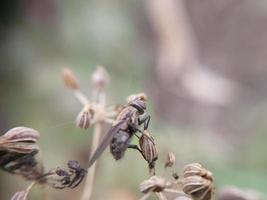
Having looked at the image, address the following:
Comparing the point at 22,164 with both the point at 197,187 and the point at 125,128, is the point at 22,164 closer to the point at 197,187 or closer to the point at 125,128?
the point at 125,128

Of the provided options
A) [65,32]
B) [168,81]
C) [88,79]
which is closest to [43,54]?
[65,32]

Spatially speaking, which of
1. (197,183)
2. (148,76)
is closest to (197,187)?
(197,183)

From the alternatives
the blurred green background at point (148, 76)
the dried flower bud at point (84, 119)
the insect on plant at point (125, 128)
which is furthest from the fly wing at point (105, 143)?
the blurred green background at point (148, 76)

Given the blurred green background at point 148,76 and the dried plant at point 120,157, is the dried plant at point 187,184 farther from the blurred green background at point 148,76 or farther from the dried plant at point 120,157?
the blurred green background at point 148,76

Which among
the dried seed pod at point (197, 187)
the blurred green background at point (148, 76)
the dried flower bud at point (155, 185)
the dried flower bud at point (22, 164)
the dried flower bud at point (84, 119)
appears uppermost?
the blurred green background at point (148, 76)

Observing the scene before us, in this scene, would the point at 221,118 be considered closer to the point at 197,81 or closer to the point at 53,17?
the point at 197,81
